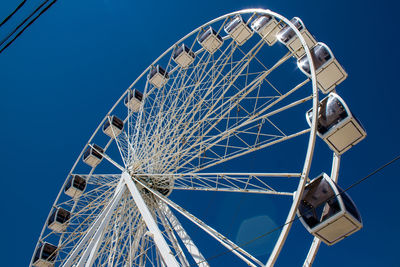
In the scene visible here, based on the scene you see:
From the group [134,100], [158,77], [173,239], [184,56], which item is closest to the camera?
[173,239]

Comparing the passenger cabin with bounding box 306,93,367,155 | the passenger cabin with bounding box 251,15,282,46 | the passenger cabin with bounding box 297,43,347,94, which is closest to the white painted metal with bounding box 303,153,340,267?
the passenger cabin with bounding box 306,93,367,155

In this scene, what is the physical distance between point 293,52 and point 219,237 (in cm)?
499

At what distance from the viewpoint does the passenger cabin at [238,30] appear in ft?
36.7

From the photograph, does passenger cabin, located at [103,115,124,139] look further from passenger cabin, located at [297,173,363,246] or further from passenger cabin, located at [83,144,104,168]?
passenger cabin, located at [297,173,363,246]

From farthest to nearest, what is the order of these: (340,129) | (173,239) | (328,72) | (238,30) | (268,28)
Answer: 1. (238,30)
2. (268,28)
3. (173,239)
4. (328,72)
5. (340,129)

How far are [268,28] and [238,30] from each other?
1281mm

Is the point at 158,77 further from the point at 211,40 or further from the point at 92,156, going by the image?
the point at 92,156

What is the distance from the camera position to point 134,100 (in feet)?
44.7

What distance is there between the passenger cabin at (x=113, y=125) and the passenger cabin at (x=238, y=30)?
245 inches

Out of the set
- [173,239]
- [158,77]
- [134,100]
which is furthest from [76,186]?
[173,239]

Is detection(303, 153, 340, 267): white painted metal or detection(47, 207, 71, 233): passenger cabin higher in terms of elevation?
detection(47, 207, 71, 233): passenger cabin

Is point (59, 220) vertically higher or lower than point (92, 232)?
higher

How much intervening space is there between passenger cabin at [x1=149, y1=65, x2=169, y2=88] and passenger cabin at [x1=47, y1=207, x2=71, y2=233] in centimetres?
650

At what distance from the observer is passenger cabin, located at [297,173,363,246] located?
5.82m
